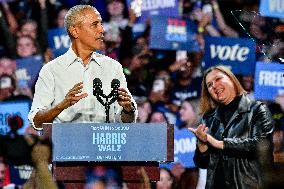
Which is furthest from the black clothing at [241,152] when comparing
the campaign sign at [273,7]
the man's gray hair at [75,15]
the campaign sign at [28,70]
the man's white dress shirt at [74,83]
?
the campaign sign at [28,70]

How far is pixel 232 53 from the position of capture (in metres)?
6.80

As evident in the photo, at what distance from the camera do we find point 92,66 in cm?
349

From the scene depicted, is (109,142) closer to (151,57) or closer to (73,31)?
(73,31)

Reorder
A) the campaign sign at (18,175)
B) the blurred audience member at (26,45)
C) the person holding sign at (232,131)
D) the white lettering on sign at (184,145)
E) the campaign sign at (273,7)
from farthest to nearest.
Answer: the blurred audience member at (26,45)
the campaign sign at (18,175)
the white lettering on sign at (184,145)
the campaign sign at (273,7)
the person holding sign at (232,131)

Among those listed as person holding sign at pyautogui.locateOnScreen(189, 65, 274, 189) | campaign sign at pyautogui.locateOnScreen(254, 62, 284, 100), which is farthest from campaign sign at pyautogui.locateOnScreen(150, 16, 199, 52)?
person holding sign at pyautogui.locateOnScreen(189, 65, 274, 189)

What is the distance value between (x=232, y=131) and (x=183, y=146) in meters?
2.53

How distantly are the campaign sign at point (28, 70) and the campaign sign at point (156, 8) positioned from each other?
107 centimetres

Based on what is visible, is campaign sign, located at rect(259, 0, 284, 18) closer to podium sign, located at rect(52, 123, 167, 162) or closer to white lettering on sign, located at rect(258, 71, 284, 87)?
white lettering on sign, located at rect(258, 71, 284, 87)

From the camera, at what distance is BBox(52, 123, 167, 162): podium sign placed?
3.02 m

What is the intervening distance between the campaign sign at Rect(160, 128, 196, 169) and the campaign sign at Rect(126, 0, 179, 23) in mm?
1185

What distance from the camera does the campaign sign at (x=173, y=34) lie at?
272 inches

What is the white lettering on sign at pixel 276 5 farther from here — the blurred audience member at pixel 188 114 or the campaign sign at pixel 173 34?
the blurred audience member at pixel 188 114

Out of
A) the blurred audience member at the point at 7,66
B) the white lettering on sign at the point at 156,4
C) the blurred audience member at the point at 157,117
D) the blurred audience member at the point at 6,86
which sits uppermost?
the white lettering on sign at the point at 156,4

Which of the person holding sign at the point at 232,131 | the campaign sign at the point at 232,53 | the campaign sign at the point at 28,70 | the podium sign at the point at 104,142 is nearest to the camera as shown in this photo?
the podium sign at the point at 104,142
